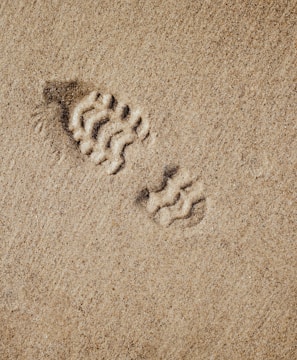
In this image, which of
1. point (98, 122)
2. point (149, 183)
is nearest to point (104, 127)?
point (98, 122)

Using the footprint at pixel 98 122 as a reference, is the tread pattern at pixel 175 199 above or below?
below

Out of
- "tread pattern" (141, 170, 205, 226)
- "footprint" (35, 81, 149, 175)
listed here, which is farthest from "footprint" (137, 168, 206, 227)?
"footprint" (35, 81, 149, 175)

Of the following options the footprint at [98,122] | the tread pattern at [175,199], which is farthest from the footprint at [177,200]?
the footprint at [98,122]

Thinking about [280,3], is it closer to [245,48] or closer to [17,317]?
[245,48]

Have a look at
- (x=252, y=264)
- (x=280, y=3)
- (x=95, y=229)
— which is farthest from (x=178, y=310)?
(x=280, y=3)

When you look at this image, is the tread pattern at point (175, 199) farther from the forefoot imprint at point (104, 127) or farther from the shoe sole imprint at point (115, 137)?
the forefoot imprint at point (104, 127)

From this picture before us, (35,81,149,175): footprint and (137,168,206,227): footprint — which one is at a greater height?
(35,81,149,175): footprint

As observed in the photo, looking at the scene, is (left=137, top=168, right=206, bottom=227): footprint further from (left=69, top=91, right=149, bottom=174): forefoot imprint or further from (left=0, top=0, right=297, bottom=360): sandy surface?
(left=69, top=91, right=149, bottom=174): forefoot imprint

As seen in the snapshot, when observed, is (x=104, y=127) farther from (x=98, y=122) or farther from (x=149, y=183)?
(x=149, y=183)
